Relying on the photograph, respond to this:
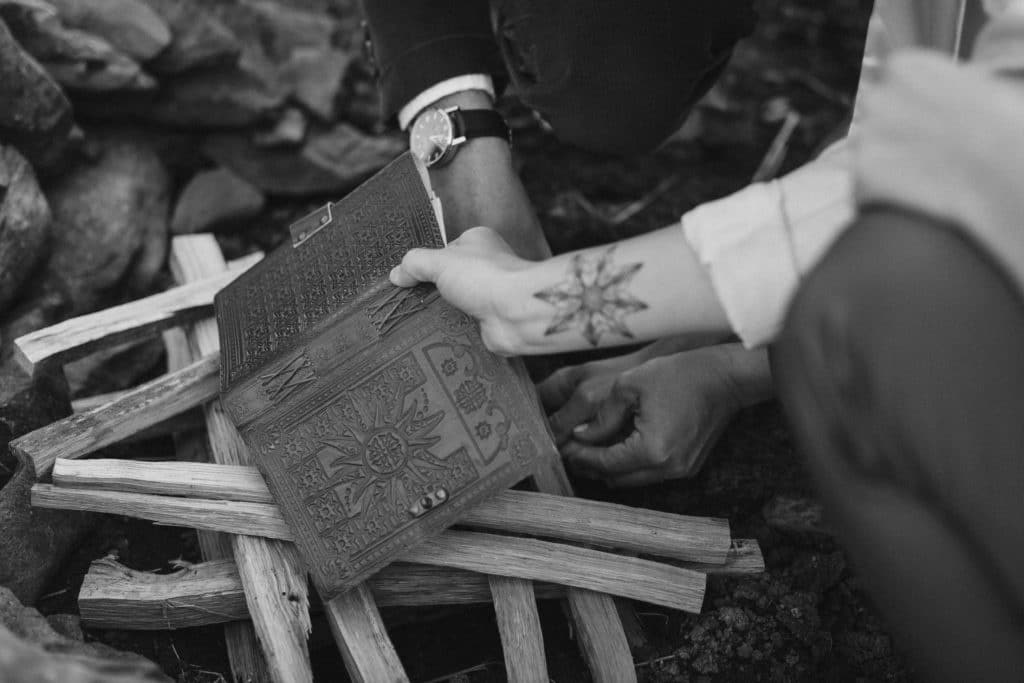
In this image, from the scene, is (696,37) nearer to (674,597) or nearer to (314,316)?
(314,316)

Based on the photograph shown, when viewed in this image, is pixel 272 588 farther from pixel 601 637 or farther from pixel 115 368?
pixel 115 368

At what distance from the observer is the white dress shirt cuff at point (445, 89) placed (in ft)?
7.09

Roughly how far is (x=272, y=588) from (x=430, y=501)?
37 cm

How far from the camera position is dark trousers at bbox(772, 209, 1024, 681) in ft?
3.22

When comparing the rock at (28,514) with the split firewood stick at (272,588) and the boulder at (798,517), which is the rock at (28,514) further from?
the boulder at (798,517)

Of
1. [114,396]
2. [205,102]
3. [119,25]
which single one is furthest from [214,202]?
[114,396]

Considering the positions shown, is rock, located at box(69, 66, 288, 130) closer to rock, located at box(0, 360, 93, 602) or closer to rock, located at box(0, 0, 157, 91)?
rock, located at box(0, 0, 157, 91)

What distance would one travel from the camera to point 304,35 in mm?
3029

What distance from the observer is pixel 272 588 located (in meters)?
1.66

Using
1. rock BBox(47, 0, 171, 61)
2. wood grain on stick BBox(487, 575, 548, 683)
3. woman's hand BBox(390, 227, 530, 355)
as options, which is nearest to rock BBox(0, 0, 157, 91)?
rock BBox(47, 0, 171, 61)

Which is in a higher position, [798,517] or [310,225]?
[310,225]

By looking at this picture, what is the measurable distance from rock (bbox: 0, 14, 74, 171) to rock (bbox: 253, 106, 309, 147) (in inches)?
22.4

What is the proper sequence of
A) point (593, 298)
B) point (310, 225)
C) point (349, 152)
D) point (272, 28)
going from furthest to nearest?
point (272, 28)
point (349, 152)
point (310, 225)
point (593, 298)

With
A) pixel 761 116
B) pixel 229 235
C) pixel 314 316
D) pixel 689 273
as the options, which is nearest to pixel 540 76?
pixel 314 316
